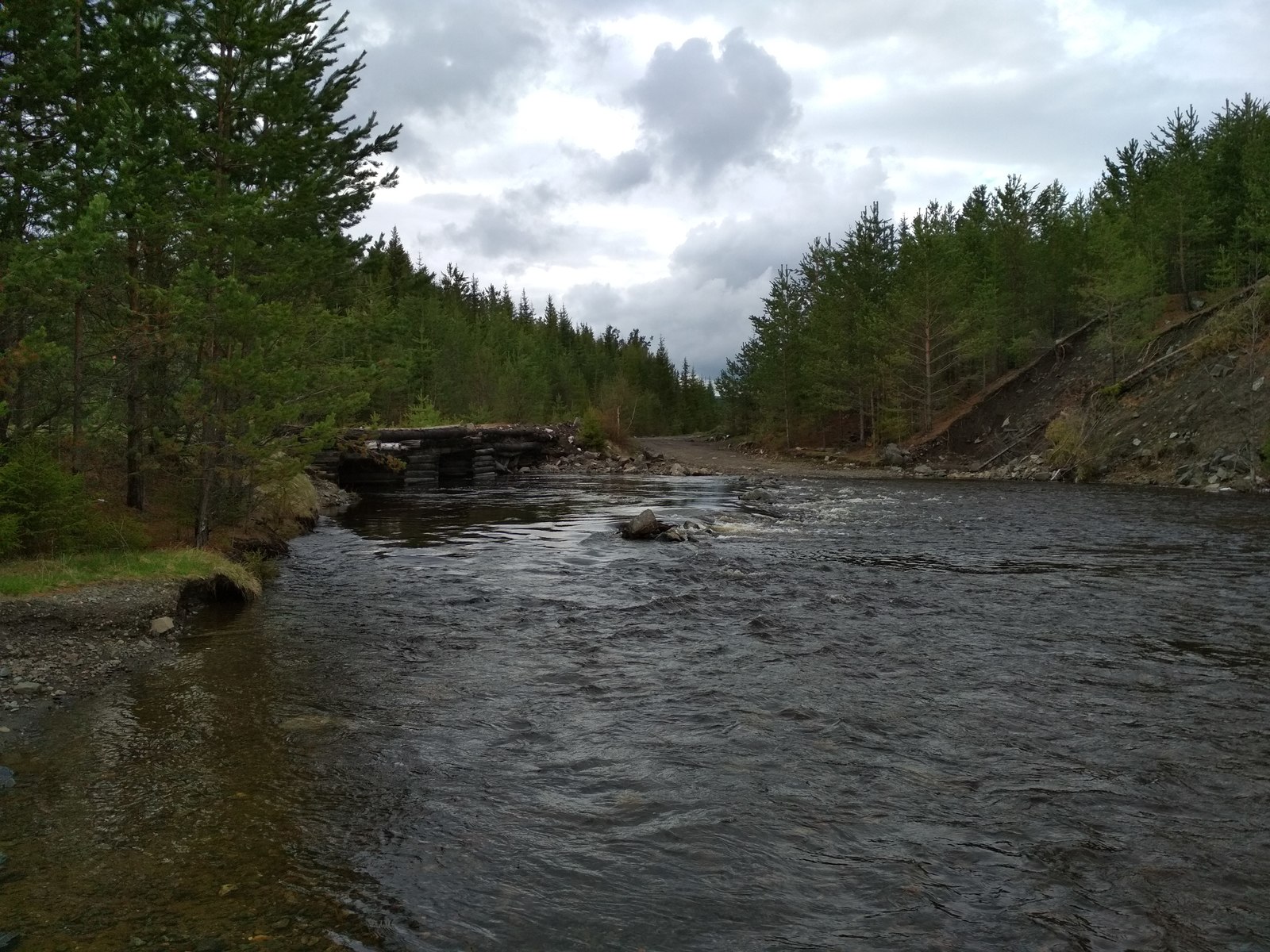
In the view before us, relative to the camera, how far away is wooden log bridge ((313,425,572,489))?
126 ft

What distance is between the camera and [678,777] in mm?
6508

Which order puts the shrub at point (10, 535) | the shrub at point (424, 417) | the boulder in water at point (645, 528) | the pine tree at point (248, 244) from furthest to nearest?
the shrub at point (424, 417) < the boulder in water at point (645, 528) < the pine tree at point (248, 244) < the shrub at point (10, 535)

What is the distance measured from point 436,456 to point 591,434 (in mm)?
14678

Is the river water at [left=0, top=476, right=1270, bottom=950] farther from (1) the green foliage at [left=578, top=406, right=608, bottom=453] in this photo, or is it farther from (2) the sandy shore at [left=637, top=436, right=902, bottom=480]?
(1) the green foliage at [left=578, top=406, right=608, bottom=453]

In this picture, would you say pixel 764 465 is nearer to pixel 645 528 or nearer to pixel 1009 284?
pixel 1009 284

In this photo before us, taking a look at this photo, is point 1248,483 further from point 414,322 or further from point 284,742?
point 414,322

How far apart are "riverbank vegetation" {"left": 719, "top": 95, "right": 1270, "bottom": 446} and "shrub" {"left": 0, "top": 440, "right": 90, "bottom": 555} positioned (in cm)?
4058

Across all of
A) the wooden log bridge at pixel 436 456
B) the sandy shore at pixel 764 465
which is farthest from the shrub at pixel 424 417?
the sandy shore at pixel 764 465

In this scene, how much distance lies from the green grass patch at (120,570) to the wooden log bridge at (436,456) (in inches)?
905

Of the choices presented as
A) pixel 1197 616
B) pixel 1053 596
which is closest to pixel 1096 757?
pixel 1197 616

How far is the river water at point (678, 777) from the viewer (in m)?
4.59

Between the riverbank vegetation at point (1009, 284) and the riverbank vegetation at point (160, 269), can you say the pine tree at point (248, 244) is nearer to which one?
the riverbank vegetation at point (160, 269)

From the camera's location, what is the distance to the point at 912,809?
19.2 ft

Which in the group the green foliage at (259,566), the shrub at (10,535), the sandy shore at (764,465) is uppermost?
the sandy shore at (764,465)
